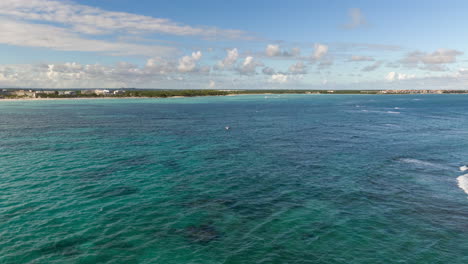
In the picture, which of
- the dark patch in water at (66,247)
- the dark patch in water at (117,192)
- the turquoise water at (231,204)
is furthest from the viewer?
the dark patch in water at (117,192)

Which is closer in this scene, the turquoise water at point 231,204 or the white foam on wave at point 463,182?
the turquoise water at point 231,204

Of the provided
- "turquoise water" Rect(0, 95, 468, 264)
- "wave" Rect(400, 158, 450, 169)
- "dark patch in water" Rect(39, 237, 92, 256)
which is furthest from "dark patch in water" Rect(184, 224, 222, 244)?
"wave" Rect(400, 158, 450, 169)

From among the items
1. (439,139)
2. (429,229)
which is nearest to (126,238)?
(429,229)

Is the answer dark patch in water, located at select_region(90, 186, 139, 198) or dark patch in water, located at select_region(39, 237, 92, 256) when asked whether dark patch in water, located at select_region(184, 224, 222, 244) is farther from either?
dark patch in water, located at select_region(90, 186, 139, 198)

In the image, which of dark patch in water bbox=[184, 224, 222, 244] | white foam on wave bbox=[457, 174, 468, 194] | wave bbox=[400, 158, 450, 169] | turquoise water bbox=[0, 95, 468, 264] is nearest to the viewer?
turquoise water bbox=[0, 95, 468, 264]

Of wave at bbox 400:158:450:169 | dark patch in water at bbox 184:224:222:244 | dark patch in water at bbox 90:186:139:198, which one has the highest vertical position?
wave at bbox 400:158:450:169

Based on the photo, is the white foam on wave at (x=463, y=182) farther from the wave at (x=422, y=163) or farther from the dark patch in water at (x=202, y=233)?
the dark patch in water at (x=202, y=233)

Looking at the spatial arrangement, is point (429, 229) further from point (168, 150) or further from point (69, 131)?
point (69, 131)

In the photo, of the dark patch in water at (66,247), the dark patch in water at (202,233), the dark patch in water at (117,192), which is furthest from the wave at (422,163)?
the dark patch in water at (66,247)
